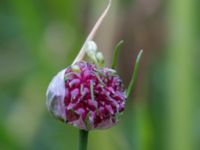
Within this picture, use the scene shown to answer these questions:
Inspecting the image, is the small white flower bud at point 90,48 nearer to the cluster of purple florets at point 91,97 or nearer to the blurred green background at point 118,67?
the cluster of purple florets at point 91,97

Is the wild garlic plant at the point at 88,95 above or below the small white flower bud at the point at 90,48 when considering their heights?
below

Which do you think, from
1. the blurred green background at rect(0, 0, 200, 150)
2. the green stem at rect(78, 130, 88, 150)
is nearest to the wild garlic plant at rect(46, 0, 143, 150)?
the green stem at rect(78, 130, 88, 150)

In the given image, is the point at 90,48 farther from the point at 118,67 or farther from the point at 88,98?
the point at 118,67

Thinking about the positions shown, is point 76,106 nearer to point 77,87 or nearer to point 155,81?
point 77,87

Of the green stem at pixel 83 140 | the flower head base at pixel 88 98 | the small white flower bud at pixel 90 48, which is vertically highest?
the small white flower bud at pixel 90 48

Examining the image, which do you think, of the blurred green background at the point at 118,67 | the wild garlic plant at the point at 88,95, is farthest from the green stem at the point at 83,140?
the blurred green background at the point at 118,67

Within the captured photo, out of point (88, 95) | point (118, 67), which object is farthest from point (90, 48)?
point (118, 67)
